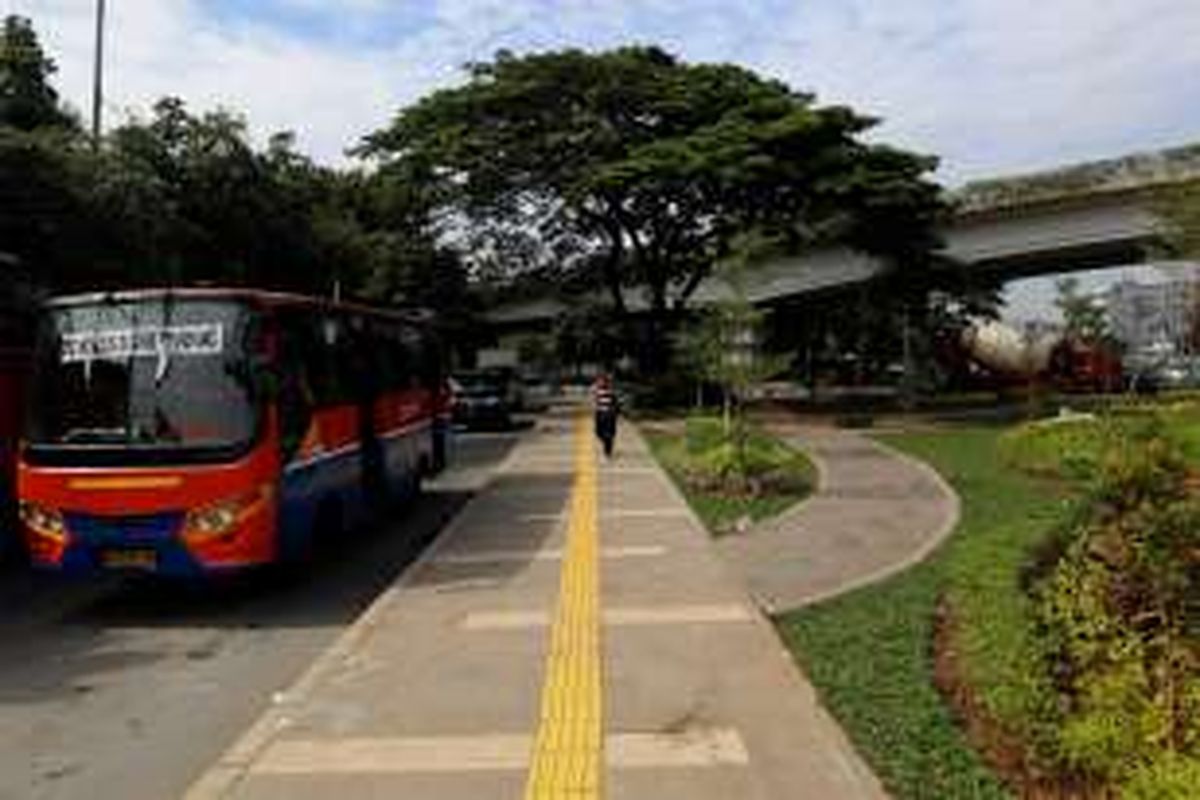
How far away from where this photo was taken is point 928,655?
1194 centimetres

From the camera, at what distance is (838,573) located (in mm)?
16062

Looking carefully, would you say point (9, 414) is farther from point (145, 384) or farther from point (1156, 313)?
point (1156, 313)

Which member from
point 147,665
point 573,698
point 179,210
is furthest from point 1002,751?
point 179,210

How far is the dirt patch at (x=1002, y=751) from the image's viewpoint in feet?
28.0

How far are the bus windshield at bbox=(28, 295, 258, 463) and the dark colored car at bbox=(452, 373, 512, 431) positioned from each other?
28.9m

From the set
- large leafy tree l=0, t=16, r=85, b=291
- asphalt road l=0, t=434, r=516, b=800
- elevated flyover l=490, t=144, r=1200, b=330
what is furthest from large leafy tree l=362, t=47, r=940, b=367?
asphalt road l=0, t=434, r=516, b=800

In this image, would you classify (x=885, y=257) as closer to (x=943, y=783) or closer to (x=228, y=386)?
(x=228, y=386)

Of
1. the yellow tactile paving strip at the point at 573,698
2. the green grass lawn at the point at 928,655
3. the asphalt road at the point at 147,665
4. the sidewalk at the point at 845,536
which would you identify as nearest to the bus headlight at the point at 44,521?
the asphalt road at the point at 147,665

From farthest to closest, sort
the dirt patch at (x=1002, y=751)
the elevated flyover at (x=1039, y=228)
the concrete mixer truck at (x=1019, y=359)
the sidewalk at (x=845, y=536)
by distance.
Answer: the concrete mixer truck at (x=1019, y=359) < the elevated flyover at (x=1039, y=228) < the sidewalk at (x=845, y=536) < the dirt patch at (x=1002, y=751)

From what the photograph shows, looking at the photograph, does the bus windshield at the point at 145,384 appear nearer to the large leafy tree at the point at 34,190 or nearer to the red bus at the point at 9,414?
the red bus at the point at 9,414

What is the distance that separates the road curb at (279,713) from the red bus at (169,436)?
1322 millimetres

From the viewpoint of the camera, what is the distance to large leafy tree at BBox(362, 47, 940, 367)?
4791 cm

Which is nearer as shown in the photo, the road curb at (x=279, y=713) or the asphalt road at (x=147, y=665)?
Result: the road curb at (x=279, y=713)

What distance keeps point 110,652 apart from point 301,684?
116 inches
